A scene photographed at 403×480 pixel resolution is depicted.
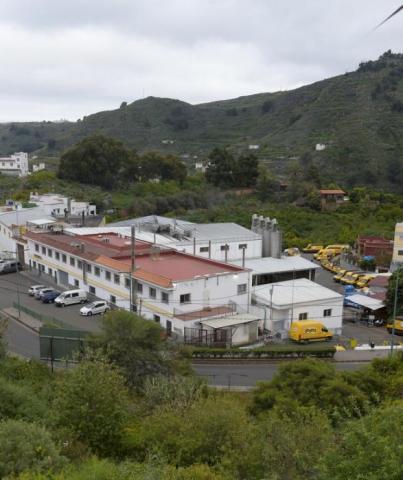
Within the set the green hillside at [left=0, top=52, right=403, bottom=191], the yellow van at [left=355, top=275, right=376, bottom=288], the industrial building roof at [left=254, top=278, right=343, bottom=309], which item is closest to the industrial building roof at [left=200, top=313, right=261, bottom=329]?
the industrial building roof at [left=254, top=278, right=343, bottom=309]

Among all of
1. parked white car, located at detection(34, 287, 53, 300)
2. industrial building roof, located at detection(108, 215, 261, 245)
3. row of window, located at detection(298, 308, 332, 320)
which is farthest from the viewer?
industrial building roof, located at detection(108, 215, 261, 245)

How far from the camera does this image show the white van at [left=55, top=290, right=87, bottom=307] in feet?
98.6

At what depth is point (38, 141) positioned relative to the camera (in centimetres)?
14600

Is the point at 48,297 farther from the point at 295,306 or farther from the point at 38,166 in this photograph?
the point at 38,166

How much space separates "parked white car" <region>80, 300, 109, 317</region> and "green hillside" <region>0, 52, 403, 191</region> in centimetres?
5620

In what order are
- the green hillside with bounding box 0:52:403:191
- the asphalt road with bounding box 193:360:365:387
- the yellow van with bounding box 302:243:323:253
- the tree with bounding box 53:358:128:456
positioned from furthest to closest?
the green hillside with bounding box 0:52:403:191, the yellow van with bounding box 302:243:323:253, the asphalt road with bounding box 193:360:365:387, the tree with bounding box 53:358:128:456

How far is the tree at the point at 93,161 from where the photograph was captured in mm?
63969

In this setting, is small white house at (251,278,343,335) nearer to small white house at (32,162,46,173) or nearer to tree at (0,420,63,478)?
tree at (0,420,63,478)

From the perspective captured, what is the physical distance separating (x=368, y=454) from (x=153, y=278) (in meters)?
19.2

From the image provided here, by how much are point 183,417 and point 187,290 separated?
13.8 metres

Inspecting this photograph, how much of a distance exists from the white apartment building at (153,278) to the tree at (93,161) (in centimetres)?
2942

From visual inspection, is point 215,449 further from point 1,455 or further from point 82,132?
point 82,132

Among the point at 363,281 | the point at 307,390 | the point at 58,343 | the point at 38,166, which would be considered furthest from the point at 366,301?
the point at 38,166

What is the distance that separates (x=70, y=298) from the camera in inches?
1196
